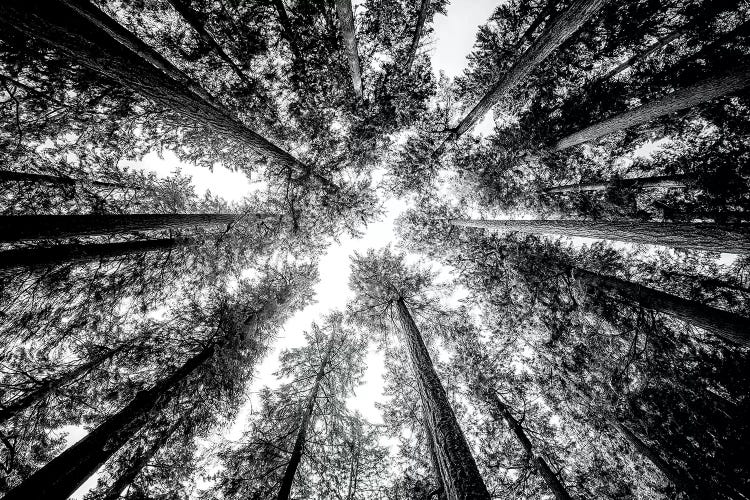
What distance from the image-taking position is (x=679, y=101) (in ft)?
20.2

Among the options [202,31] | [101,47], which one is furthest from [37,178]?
[101,47]

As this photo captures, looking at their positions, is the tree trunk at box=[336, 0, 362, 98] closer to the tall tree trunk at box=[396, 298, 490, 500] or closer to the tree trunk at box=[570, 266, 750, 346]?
the tall tree trunk at box=[396, 298, 490, 500]

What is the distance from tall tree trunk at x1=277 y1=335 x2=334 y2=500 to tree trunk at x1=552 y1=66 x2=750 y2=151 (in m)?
11.5

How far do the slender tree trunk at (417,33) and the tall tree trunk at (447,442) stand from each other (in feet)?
26.2

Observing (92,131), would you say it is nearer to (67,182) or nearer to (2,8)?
(67,182)

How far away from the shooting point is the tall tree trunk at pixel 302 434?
21.8 ft

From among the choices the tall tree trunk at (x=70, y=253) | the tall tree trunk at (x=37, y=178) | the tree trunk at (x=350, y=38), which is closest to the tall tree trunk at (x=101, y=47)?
the tree trunk at (x=350, y=38)

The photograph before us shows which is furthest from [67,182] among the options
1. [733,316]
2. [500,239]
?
[733,316]

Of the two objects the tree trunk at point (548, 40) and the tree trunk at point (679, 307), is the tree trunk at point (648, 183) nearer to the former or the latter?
the tree trunk at point (679, 307)

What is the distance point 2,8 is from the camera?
303 centimetres

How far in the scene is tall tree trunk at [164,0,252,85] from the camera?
648cm

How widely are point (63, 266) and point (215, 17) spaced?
8241 mm

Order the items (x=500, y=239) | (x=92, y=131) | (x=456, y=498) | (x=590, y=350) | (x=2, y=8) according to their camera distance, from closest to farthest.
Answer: (x=2, y=8)
(x=456, y=498)
(x=92, y=131)
(x=590, y=350)
(x=500, y=239)

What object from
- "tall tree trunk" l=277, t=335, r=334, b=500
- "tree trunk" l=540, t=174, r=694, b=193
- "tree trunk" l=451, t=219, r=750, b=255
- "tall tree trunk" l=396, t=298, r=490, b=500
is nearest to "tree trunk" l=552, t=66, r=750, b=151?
"tree trunk" l=540, t=174, r=694, b=193
